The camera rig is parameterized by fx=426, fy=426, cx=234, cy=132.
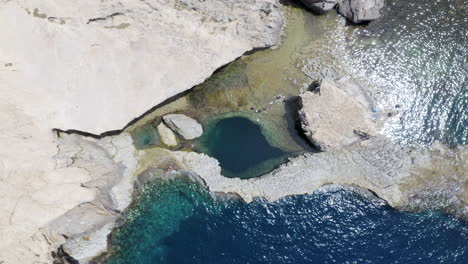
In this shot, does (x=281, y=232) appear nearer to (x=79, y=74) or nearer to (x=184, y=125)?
(x=184, y=125)

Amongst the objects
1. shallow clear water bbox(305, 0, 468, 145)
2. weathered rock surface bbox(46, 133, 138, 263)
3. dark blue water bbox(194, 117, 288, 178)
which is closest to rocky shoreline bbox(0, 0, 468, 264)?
weathered rock surface bbox(46, 133, 138, 263)

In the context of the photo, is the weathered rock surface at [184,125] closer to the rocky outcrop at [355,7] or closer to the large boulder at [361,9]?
the rocky outcrop at [355,7]

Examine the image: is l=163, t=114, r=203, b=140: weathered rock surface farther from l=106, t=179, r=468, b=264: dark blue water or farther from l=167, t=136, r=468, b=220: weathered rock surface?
l=106, t=179, r=468, b=264: dark blue water

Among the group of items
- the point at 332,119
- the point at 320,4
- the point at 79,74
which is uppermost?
the point at 320,4

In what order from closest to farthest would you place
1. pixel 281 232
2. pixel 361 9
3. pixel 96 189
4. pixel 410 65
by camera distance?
pixel 96 189, pixel 281 232, pixel 361 9, pixel 410 65

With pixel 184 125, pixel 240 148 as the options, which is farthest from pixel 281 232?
pixel 184 125
